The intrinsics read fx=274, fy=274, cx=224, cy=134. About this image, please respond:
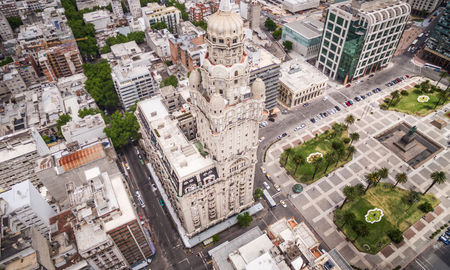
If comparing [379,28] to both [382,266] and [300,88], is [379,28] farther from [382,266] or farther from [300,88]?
[382,266]

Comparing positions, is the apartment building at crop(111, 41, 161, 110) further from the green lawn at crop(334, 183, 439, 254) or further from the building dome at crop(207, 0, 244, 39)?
the green lawn at crop(334, 183, 439, 254)

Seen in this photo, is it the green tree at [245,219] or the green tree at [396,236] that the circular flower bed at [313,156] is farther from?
the green tree at [245,219]

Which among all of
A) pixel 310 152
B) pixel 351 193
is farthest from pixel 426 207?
pixel 310 152

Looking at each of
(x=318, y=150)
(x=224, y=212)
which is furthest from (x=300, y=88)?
(x=224, y=212)

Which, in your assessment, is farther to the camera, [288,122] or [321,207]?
[288,122]

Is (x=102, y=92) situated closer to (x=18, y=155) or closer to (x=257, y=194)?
(x=18, y=155)

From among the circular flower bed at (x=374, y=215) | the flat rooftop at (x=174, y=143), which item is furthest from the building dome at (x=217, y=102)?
the circular flower bed at (x=374, y=215)
